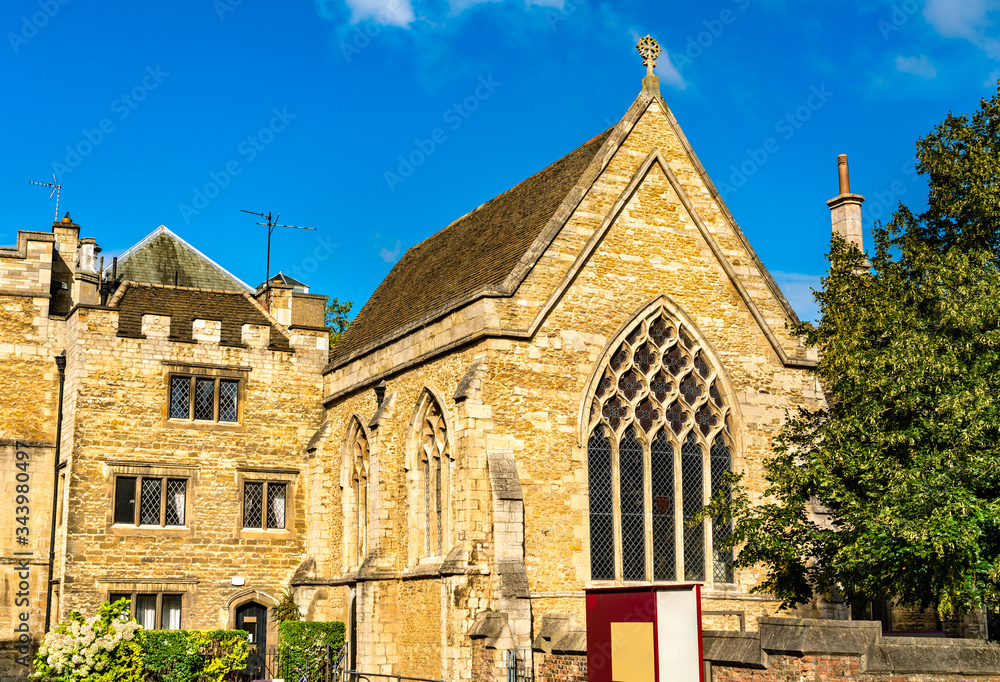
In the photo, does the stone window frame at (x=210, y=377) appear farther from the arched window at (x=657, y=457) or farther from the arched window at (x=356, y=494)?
the arched window at (x=657, y=457)

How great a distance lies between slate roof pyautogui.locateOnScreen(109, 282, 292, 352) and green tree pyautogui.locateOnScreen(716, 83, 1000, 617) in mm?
14530

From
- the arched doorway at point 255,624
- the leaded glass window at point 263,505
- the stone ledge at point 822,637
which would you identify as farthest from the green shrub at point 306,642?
the stone ledge at point 822,637

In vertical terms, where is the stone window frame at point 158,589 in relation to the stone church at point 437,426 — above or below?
below

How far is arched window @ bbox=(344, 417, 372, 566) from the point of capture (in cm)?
2645

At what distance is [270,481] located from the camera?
2812 cm

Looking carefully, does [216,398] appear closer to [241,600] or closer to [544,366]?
[241,600]

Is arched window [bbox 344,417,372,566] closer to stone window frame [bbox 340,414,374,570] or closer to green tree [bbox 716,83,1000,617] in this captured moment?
stone window frame [bbox 340,414,374,570]

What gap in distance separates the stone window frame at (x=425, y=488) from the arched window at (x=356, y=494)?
2.88 meters

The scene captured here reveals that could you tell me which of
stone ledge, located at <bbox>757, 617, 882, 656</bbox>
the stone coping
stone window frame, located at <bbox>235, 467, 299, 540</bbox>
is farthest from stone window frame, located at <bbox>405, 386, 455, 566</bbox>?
stone ledge, located at <bbox>757, 617, 882, 656</bbox>

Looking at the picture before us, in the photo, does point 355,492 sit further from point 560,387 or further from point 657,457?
point 657,457

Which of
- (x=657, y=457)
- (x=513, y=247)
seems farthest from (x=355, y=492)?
(x=657, y=457)

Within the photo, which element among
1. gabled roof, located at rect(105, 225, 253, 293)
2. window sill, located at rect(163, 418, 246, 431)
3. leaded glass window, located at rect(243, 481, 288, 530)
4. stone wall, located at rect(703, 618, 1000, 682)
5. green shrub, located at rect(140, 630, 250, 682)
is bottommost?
green shrub, located at rect(140, 630, 250, 682)

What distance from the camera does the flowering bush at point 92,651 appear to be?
22.3 m

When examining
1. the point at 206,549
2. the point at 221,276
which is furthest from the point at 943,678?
the point at 221,276
